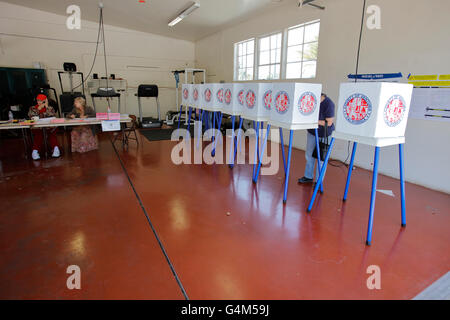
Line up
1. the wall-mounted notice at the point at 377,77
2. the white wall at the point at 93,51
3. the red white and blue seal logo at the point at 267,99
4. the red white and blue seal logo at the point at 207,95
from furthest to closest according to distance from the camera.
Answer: the white wall at the point at 93,51, the red white and blue seal logo at the point at 207,95, the wall-mounted notice at the point at 377,77, the red white and blue seal logo at the point at 267,99

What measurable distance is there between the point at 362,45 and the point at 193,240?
409 centimetres

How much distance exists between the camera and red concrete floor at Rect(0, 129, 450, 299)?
177cm

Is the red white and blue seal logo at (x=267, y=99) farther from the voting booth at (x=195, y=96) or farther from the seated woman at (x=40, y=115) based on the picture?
the seated woman at (x=40, y=115)

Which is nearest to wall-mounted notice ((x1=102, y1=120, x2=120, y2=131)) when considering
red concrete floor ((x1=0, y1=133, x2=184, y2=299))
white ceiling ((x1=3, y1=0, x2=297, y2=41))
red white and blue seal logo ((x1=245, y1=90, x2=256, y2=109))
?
red concrete floor ((x1=0, y1=133, x2=184, y2=299))

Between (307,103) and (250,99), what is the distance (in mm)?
1055

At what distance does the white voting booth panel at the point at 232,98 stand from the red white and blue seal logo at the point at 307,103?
53.8 inches

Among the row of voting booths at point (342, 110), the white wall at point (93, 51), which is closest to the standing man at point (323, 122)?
the row of voting booths at point (342, 110)

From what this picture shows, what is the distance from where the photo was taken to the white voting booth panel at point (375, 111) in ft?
6.69

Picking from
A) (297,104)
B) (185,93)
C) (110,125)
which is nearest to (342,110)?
(297,104)

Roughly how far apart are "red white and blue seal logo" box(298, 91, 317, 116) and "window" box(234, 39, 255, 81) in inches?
179

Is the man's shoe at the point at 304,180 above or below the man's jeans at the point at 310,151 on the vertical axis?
below

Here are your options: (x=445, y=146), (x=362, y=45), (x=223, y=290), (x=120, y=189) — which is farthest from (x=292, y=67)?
(x=223, y=290)

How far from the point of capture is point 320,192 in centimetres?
337

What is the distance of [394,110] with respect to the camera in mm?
2131
